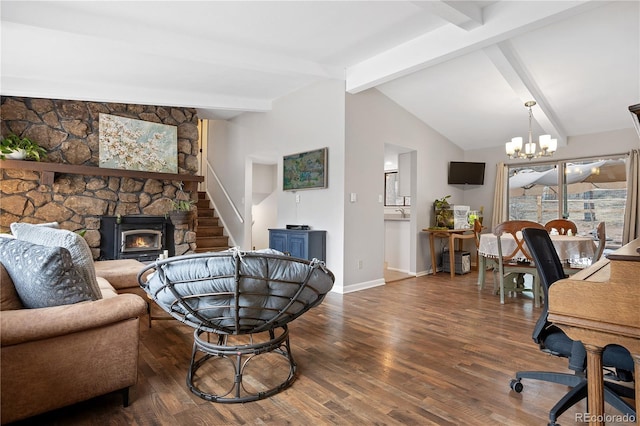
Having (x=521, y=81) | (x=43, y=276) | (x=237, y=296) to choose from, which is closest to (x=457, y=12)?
(x=521, y=81)

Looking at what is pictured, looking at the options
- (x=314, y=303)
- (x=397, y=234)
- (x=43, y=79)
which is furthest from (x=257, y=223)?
(x=314, y=303)

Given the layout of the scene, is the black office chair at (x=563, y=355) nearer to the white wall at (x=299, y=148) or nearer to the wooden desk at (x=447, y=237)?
the white wall at (x=299, y=148)

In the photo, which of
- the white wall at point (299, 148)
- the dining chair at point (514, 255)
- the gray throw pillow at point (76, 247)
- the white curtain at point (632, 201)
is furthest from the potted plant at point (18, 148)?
the white curtain at point (632, 201)

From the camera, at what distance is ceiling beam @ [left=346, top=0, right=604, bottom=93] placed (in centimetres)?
276

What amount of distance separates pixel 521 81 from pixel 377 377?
3797 millimetres

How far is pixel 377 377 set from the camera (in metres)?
2.09

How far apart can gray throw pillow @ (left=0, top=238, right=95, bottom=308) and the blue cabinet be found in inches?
113

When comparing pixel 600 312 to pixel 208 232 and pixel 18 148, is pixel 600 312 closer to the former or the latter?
pixel 18 148

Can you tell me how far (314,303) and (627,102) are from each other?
17.1 ft

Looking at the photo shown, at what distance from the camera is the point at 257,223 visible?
7.63 m

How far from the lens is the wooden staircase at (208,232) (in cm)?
646

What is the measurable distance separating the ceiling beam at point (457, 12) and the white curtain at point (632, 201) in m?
3.86

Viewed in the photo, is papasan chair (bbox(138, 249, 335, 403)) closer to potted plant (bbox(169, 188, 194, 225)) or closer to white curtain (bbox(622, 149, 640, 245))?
potted plant (bbox(169, 188, 194, 225))

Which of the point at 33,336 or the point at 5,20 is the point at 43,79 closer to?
the point at 5,20
